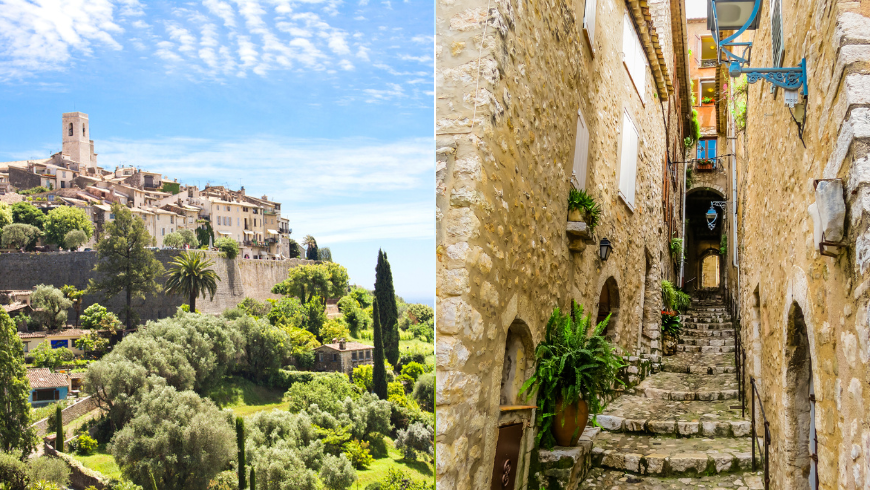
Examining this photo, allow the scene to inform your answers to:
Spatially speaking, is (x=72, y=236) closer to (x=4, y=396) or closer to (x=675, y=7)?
(x=4, y=396)

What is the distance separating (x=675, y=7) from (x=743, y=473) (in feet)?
40.7

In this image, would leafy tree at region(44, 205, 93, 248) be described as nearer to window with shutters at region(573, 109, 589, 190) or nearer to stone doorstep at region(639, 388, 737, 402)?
window with shutters at region(573, 109, 589, 190)

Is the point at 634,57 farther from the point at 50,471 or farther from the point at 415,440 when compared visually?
the point at 50,471

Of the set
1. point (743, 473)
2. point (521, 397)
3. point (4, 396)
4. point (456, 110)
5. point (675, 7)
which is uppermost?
point (675, 7)

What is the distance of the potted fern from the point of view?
16.6 ft

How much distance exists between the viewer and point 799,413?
176 inches

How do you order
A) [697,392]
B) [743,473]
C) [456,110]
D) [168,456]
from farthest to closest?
[697,392], [743,473], [456,110], [168,456]

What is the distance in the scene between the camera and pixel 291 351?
3.75 m

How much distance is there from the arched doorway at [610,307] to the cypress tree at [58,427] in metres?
7.05

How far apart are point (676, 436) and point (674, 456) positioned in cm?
93

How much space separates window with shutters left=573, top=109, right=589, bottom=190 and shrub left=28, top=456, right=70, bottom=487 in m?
5.08

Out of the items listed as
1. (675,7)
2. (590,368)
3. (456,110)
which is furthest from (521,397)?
(675,7)

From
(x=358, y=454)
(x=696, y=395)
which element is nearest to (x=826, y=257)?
(x=358, y=454)

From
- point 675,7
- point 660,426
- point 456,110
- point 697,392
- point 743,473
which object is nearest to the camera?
point 456,110
